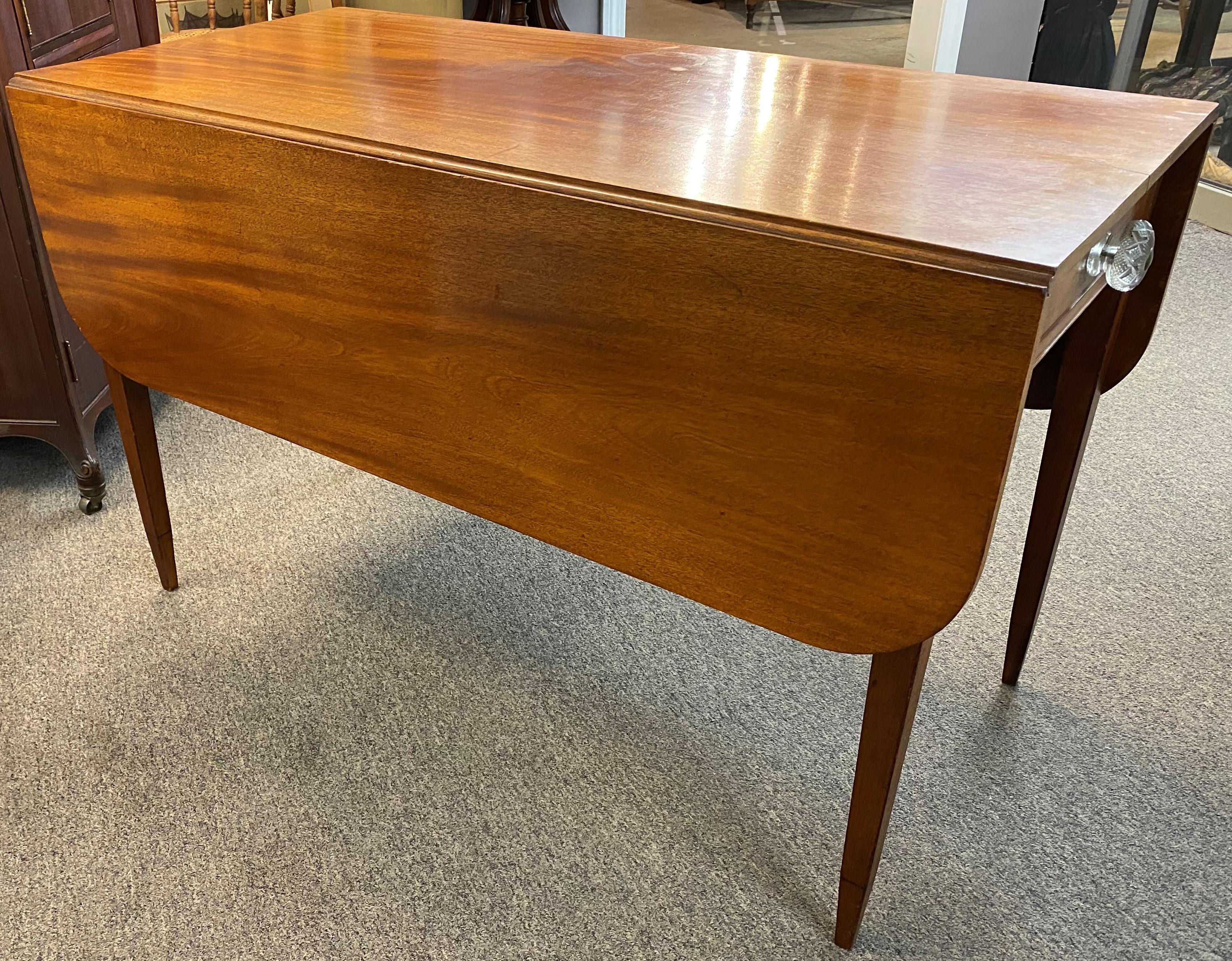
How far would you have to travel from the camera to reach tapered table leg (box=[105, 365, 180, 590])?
138cm

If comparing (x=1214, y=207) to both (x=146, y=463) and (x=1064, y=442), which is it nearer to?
(x=1064, y=442)

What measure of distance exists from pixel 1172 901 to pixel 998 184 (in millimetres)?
764

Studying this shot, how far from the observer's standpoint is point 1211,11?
286 centimetres

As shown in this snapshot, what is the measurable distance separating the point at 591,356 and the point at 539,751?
591mm

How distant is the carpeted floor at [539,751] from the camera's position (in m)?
1.07

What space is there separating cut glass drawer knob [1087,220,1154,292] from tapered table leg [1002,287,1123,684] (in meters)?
0.19

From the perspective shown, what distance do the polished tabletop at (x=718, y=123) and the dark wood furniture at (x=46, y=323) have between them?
12.1 inches

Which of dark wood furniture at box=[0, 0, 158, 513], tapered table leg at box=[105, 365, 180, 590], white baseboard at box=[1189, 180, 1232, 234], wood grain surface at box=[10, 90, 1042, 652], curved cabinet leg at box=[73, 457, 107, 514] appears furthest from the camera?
white baseboard at box=[1189, 180, 1232, 234]

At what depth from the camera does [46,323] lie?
162cm

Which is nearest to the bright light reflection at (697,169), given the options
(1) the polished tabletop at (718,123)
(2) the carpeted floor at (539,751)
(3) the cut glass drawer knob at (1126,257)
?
(1) the polished tabletop at (718,123)

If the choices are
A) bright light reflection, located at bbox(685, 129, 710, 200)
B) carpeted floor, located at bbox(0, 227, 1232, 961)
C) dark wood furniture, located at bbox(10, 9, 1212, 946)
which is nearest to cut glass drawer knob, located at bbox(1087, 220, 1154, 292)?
dark wood furniture, located at bbox(10, 9, 1212, 946)

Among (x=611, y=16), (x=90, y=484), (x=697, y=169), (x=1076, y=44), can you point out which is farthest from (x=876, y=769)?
(x=611, y=16)

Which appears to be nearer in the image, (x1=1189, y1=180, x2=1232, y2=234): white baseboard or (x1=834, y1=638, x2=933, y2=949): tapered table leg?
(x1=834, y1=638, x2=933, y2=949): tapered table leg

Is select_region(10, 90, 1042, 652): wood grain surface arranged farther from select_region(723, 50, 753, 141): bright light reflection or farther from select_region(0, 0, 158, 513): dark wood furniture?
select_region(0, 0, 158, 513): dark wood furniture
